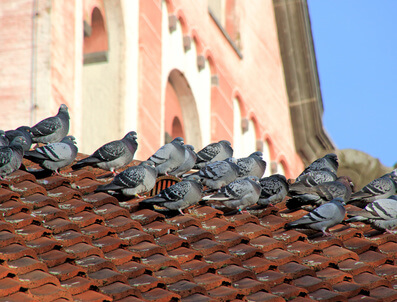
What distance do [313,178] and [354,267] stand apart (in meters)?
2.63

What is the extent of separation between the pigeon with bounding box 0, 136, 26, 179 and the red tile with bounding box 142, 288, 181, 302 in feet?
10.9

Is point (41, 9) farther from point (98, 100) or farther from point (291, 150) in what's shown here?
point (291, 150)

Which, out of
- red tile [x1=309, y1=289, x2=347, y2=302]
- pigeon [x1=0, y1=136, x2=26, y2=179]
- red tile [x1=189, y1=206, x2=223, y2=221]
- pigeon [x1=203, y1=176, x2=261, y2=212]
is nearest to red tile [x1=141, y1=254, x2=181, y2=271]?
red tile [x1=309, y1=289, x2=347, y2=302]

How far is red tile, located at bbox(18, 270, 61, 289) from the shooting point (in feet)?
34.3

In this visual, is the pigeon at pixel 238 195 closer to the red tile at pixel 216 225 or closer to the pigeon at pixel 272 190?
the pigeon at pixel 272 190

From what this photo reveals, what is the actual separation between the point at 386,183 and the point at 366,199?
0.31 metres

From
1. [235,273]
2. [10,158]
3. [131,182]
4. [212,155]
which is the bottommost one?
[235,273]

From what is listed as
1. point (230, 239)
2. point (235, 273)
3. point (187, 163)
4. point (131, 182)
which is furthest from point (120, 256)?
point (187, 163)

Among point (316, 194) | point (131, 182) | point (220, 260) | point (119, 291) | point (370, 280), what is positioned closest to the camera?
point (119, 291)

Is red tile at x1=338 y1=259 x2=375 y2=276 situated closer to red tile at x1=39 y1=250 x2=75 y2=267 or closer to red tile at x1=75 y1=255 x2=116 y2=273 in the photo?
red tile at x1=75 y1=255 x2=116 y2=273

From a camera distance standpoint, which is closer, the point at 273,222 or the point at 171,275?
the point at 171,275

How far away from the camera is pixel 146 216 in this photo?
12.8 m

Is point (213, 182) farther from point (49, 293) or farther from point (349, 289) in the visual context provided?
point (49, 293)

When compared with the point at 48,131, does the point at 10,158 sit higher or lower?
lower
